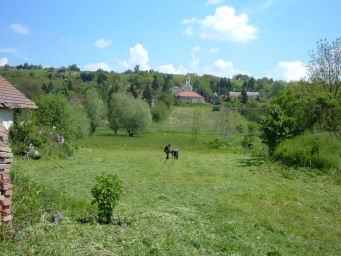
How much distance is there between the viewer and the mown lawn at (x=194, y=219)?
15.3 feet

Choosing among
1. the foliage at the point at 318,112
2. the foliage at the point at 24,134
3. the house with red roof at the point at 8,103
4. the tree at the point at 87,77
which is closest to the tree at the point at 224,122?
the foliage at the point at 318,112

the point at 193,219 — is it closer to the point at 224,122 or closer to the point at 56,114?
the point at 56,114

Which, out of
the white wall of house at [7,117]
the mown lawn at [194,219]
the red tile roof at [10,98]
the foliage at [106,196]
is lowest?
the mown lawn at [194,219]

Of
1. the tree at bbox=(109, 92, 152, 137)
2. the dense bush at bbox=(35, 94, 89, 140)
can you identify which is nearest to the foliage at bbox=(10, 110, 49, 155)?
the dense bush at bbox=(35, 94, 89, 140)

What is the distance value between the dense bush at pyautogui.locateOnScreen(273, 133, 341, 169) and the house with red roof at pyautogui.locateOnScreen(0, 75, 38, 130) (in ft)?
48.8

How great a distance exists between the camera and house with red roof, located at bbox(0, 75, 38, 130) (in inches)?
588

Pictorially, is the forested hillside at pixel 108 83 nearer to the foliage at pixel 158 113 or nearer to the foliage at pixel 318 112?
the foliage at pixel 158 113

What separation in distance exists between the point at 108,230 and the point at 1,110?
13.0 metres

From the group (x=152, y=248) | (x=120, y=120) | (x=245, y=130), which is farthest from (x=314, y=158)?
(x=120, y=120)

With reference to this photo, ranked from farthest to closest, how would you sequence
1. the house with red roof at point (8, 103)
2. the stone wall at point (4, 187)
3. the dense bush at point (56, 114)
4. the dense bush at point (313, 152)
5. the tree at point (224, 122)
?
1. the tree at point (224, 122)
2. the dense bush at point (56, 114)
3. the house with red roof at point (8, 103)
4. the dense bush at point (313, 152)
5. the stone wall at point (4, 187)

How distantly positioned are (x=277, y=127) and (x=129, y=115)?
133 feet

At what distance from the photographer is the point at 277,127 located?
1709cm

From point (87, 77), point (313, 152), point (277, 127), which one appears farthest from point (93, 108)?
point (87, 77)

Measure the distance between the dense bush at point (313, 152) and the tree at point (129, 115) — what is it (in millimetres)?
41795
